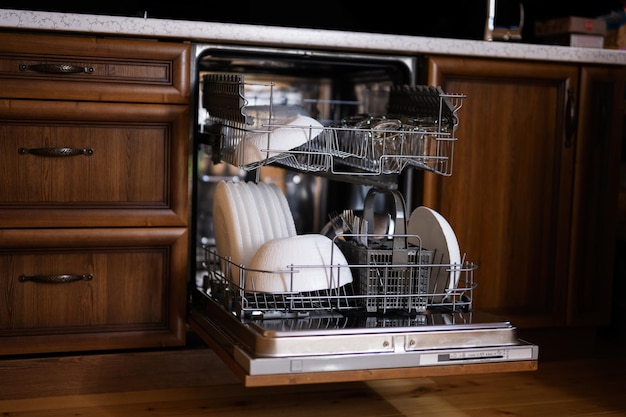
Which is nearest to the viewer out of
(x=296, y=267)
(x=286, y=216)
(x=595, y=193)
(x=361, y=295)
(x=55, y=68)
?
(x=296, y=267)

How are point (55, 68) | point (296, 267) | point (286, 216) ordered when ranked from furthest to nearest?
point (286, 216) → point (55, 68) → point (296, 267)

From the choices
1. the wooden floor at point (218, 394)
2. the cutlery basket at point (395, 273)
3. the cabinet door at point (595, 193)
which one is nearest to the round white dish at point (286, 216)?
the cutlery basket at point (395, 273)

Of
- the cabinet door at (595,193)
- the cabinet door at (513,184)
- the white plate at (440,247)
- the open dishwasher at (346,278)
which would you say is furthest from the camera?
the cabinet door at (595,193)

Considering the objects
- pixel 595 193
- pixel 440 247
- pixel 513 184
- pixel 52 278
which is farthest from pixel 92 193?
pixel 595 193

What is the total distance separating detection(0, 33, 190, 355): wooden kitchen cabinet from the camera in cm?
175

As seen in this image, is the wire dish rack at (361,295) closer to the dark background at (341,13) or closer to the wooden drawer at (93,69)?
the wooden drawer at (93,69)

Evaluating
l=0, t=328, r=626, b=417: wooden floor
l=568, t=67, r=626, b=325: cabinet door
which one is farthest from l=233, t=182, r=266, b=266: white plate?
l=568, t=67, r=626, b=325: cabinet door

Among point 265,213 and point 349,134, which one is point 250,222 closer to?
point 265,213

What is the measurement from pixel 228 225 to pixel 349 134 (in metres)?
0.52

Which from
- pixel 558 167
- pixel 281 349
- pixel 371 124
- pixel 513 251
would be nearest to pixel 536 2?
pixel 558 167

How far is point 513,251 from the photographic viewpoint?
85.4 inches

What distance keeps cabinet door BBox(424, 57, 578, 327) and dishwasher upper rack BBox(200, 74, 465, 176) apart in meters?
0.08

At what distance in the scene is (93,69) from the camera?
5.81 ft

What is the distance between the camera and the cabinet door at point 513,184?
209 cm
